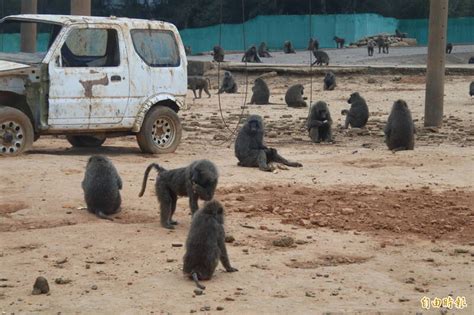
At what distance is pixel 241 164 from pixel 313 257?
19.0 ft

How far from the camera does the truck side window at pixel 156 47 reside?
1551cm

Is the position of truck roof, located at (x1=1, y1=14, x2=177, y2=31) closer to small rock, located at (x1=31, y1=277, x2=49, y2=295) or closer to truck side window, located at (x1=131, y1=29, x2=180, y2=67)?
truck side window, located at (x1=131, y1=29, x2=180, y2=67)

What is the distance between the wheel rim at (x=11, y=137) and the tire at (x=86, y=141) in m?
1.76

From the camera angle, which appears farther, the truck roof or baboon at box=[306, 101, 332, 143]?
baboon at box=[306, 101, 332, 143]

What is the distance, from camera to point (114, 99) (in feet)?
49.8

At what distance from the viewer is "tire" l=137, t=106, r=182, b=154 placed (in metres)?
15.6

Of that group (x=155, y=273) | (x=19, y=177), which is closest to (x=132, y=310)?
(x=155, y=273)

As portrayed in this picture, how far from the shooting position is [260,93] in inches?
1017

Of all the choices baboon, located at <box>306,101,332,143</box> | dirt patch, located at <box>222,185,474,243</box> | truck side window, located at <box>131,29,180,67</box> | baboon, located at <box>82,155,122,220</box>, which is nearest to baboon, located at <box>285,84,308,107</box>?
baboon, located at <box>306,101,332,143</box>

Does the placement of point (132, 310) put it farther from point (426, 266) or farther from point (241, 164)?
point (241, 164)

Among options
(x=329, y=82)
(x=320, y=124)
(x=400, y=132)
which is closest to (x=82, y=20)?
(x=320, y=124)

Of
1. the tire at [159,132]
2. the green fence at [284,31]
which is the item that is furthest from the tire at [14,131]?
the green fence at [284,31]

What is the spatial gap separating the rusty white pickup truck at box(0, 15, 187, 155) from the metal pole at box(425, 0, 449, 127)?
Result: 20.3 feet

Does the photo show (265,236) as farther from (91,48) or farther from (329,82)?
(329,82)
